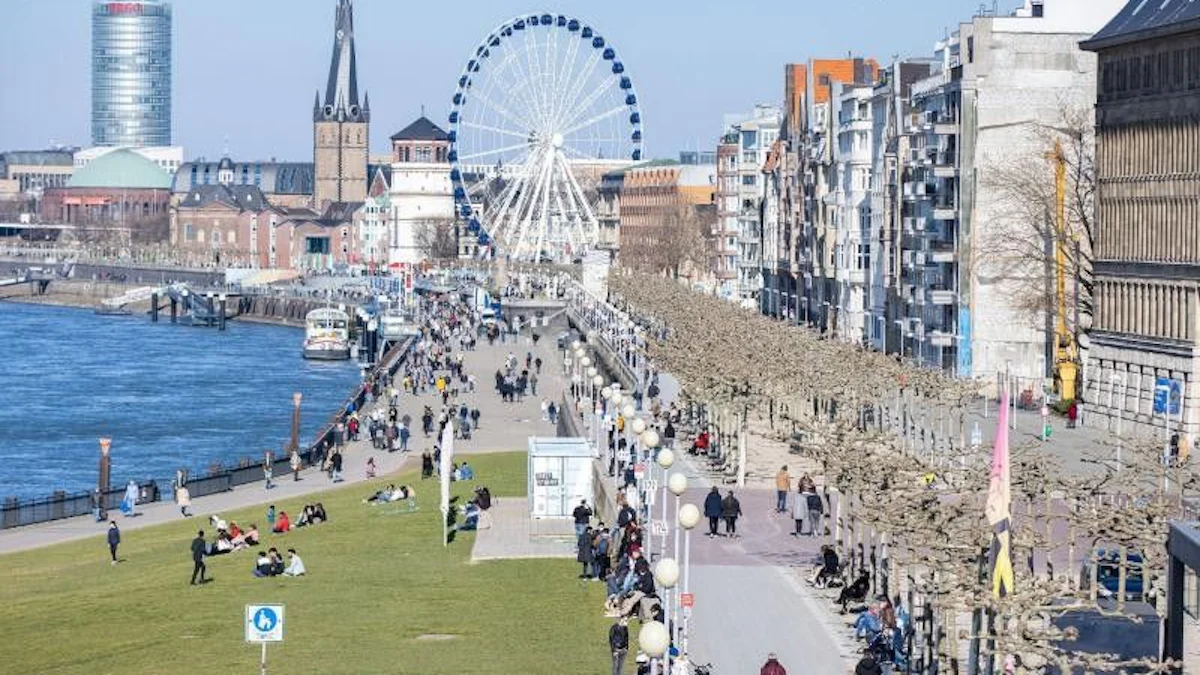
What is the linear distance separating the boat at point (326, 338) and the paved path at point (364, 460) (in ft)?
125

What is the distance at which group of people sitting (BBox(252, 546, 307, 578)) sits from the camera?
5134 centimetres

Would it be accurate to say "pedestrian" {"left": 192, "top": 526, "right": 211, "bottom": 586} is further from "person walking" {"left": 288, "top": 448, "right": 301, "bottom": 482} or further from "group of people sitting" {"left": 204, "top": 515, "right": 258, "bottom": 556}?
"person walking" {"left": 288, "top": 448, "right": 301, "bottom": 482}

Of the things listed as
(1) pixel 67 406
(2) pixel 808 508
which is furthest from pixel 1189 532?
(1) pixel 67 406

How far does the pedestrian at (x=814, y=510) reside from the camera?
52.2m

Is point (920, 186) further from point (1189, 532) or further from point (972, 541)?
point (1189, 532)

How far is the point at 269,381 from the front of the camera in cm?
14788

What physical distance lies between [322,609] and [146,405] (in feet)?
273

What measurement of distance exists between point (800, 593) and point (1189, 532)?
17862 millimetres

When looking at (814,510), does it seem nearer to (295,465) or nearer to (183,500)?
(183,500)

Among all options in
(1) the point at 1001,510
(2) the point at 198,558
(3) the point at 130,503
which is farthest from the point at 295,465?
(1) the point at 1001,510

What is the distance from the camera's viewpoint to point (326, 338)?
170 m

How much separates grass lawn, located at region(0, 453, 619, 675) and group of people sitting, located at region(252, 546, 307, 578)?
0.23 meters

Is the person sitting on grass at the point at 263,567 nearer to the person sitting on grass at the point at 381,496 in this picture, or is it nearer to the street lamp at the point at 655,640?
the person sitting on grass at the point at 381,496

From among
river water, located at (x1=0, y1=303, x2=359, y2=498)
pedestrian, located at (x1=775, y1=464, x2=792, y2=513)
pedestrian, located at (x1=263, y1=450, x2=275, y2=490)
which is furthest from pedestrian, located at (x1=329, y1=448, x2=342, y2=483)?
pedestrian, located at (x1=775, y1=464, x2=792, y2=513)
